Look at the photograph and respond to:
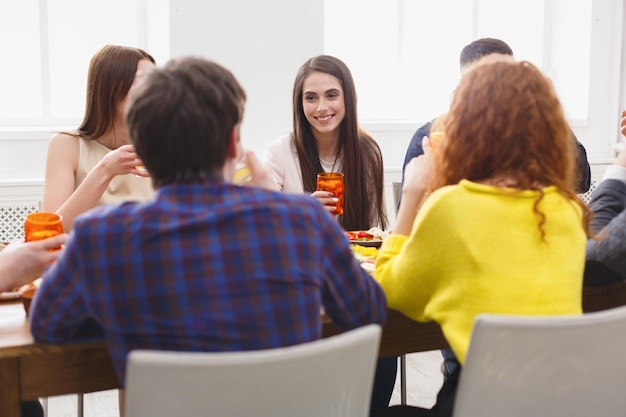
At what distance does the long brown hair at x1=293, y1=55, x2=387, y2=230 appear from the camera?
2.79 m

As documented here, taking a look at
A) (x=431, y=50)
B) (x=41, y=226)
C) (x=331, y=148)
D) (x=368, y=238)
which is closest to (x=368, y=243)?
(x=368, y=238)

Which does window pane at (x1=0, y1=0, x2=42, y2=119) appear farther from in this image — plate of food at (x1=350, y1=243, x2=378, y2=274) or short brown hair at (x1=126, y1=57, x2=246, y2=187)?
short brown hair at (x1=126, y1=57, x2=246, y2=187)

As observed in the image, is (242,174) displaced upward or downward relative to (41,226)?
upward

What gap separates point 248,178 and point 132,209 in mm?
373

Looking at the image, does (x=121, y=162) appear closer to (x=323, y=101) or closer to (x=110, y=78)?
(x=110, y=78)

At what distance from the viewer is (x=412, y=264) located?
1.47 meters

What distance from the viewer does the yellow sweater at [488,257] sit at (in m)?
1.41

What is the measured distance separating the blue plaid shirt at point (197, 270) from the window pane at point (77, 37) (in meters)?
3.14

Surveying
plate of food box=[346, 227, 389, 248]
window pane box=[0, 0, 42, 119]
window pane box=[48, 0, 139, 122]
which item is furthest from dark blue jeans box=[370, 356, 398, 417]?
window pane box=[0, 0, 42, 119]

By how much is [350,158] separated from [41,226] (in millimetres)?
1464

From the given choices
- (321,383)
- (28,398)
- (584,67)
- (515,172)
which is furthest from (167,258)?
(584,67)

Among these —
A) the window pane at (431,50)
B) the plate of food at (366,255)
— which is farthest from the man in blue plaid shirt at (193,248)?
the window pane at (431,50)

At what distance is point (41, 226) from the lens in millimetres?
1580

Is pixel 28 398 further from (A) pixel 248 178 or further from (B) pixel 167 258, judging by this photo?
(A) pixel 248 178
